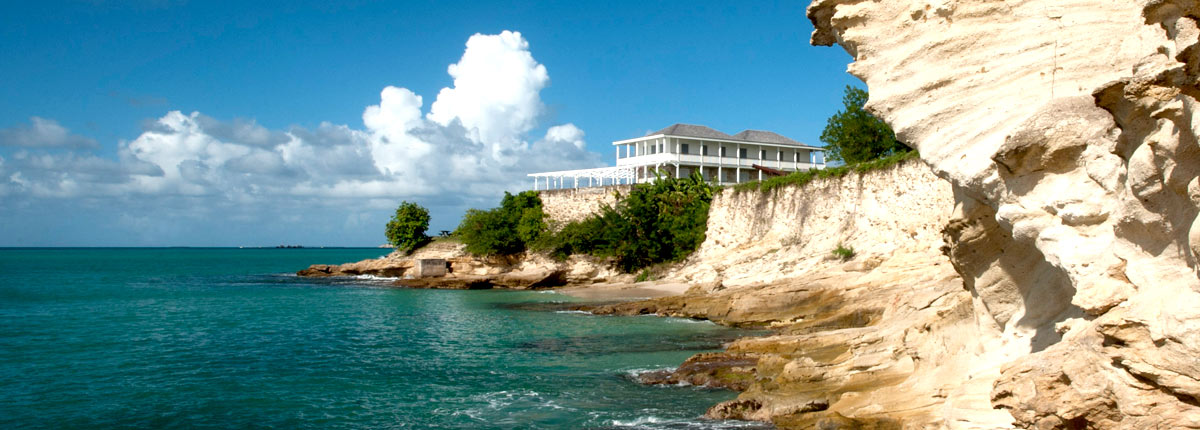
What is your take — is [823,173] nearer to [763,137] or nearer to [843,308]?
[843,308]

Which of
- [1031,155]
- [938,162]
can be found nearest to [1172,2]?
[1031,155]

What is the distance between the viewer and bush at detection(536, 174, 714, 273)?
40.2 m

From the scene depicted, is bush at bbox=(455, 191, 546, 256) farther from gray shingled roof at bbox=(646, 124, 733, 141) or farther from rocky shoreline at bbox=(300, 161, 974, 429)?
gray shingled roof at bbox=(646, 124, 733, 141)

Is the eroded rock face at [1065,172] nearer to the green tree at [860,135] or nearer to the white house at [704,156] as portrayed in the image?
the green tree at [860,135]

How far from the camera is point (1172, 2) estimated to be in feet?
17.3

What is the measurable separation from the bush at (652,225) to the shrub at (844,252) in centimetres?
1175

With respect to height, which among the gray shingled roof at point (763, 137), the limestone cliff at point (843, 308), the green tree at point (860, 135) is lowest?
the limestone cliff at point (843, 308)

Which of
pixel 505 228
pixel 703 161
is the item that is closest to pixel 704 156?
pixel 703 161

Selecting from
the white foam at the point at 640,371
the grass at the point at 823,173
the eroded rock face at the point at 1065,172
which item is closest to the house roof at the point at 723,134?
the grass at the point at 823,173

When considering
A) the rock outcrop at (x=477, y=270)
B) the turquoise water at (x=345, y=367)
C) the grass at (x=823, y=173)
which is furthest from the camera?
the rock outcrop at (x=477, y=270)

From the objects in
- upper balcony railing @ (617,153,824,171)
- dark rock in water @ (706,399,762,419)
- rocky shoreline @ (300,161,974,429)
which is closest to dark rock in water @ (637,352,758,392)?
rocky shoreline @ (300,161,974,429)

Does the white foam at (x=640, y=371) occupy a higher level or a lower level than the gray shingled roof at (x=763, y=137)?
lower

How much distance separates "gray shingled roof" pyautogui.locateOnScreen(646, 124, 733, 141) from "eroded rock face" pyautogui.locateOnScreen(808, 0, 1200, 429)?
130ft

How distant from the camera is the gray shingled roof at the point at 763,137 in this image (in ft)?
172
